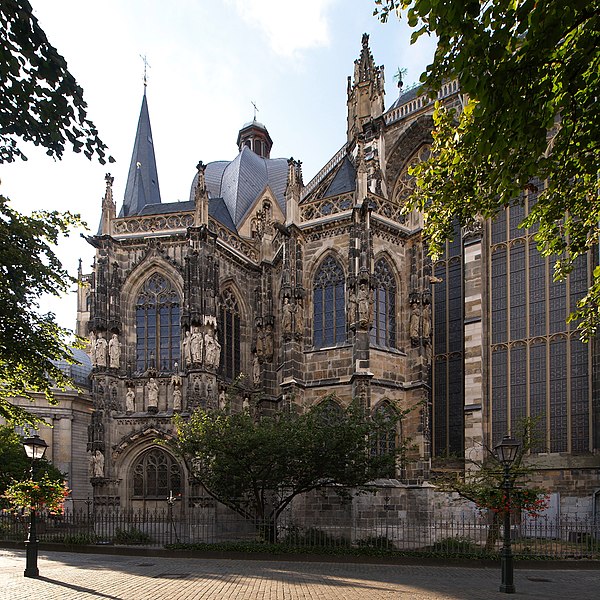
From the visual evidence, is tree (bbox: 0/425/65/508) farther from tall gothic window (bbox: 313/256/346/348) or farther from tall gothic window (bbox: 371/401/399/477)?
tall gothic window (bbox: 371/401/399/477)

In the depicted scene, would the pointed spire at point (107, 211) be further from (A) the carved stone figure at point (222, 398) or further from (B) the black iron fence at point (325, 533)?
(B) the black iron fence at point (325, 533)

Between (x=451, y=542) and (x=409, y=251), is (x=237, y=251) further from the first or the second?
(x=451, y=542)

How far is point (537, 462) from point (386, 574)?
9.79m

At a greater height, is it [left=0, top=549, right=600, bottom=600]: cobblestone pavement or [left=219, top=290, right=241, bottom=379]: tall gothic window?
[left=219, top=290, right=241, bottom=379]: tall gothic window

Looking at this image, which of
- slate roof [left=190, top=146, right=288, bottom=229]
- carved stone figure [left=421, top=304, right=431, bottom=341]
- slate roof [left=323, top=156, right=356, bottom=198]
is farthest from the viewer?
slate roof [left=190, top=146, right=288, bottom=229]

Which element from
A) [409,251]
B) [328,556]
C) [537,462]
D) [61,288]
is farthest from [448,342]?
[61,288]

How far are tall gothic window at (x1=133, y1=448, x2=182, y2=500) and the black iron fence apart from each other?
2.82 ft

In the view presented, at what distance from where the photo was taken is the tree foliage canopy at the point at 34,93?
699 centimetres

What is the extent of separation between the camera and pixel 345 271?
81.8 ft

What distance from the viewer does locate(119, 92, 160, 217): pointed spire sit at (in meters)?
35.6

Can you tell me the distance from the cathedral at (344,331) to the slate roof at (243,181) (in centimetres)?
620

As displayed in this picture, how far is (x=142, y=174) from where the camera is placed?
37094 mm

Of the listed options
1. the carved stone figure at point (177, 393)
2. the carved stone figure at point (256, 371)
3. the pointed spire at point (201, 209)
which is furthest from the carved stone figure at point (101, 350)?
the carved stone figure at point (256, 371)

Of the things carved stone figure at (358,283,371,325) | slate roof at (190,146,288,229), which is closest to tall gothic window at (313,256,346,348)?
carved stone figure at (358,283,371,325)
